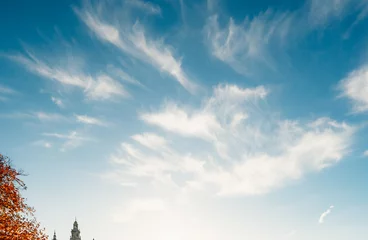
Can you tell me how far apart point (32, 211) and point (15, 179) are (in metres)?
2.78

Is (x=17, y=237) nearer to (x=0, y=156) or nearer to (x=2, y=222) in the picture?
(x=2, y=222)

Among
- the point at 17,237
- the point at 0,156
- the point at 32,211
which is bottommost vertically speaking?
the point at 17,237

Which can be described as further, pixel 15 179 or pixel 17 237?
pixel 15 179

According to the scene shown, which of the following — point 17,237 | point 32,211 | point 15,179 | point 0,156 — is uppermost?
point 0,156

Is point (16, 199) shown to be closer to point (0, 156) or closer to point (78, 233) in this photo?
point (0, 156)

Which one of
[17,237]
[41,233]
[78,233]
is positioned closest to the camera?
[17,237]

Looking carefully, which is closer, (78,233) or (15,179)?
(15,179)

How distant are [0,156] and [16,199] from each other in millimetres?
3555

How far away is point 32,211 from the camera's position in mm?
20188

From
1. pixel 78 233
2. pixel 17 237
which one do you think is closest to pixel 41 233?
pixel 17 237

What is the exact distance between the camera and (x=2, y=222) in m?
18.0

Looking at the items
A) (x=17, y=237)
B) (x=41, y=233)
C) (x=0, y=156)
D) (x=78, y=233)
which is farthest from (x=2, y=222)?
(x=78, y=233)

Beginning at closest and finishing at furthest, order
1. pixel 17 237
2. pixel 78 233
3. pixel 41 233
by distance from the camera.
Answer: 1. pixel 17 237
2. pixel 41 233
3. pixel 78 233

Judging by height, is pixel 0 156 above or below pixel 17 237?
above
